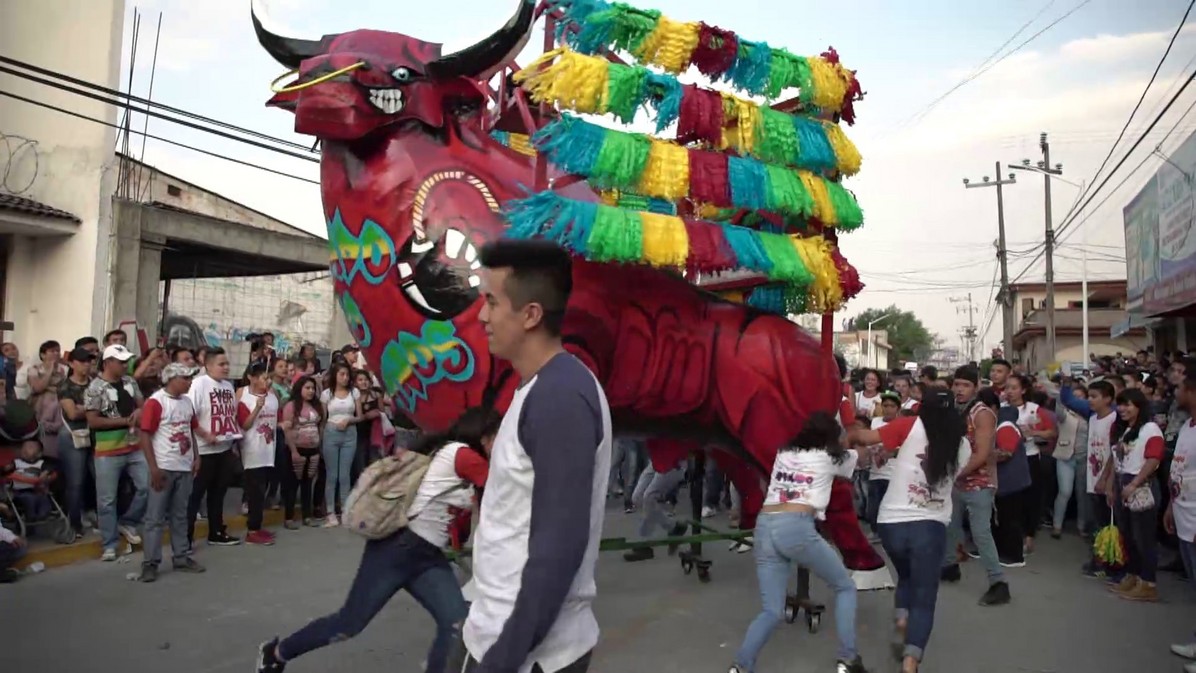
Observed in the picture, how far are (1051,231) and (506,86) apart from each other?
26.5m

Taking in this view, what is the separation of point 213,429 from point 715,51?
4.84 meters

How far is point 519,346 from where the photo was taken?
2072 millimetres

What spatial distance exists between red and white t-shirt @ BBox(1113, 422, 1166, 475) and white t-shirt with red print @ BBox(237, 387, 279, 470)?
686 centimetres

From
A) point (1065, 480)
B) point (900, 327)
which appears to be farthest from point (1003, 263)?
point (900, 327)

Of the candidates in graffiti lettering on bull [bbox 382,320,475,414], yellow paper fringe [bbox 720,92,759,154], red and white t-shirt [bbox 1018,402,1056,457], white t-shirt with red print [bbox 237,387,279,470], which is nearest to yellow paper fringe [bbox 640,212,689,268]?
yellow paper fringe [bbox 720,92,759,154]

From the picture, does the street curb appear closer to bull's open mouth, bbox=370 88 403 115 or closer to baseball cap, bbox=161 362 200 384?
baseball cap, bbox=161 362 200 384

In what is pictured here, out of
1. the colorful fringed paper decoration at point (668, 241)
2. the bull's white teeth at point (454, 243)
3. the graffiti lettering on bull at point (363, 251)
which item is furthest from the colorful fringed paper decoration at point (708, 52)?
the graffiti lettering on bull at point (363, 251)

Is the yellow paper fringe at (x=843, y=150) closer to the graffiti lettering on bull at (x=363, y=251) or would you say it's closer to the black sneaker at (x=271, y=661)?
the graffiti lettering on bull at (x=363, y=251)

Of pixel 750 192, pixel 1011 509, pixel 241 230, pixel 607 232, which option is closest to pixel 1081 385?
pixel 1011 509

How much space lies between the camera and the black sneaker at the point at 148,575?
6488mm

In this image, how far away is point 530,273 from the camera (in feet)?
6.75

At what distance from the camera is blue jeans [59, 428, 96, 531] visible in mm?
7367

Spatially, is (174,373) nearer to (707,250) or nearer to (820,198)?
(707,250)

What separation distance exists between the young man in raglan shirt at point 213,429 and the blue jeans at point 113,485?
0.38m
